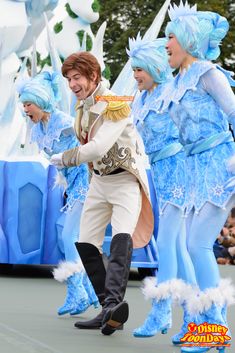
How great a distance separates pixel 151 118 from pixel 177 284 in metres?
1.05

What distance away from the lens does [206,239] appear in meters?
5.51

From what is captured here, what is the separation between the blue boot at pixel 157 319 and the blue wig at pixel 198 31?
4.50ft

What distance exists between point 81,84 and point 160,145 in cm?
57

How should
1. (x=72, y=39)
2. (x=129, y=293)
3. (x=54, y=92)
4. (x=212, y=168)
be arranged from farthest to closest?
(x=72, y=39), (x=129, y=293), (x=54, y=92), (x=212, y=168)

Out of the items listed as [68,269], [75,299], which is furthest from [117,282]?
[68,269]

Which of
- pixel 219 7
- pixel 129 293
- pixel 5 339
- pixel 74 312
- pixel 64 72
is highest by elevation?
pixel 64 72

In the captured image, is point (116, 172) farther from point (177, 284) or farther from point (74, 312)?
point (74, 312)

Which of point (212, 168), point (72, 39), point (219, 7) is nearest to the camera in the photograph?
point (212, 168)

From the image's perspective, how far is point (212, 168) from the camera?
5.50 meters

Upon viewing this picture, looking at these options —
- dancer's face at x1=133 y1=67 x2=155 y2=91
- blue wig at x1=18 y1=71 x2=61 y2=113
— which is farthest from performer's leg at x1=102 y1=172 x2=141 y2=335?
blue wig at x1=18 y1=71 x2=61 y2=113

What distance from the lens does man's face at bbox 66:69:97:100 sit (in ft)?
21.3

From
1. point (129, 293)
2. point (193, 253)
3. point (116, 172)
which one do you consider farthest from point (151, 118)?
point (129, 293)

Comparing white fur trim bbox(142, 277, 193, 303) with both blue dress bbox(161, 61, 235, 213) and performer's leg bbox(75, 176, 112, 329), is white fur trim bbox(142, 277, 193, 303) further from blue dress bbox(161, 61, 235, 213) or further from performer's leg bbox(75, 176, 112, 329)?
blue dress bbox(161, 61, 235, 213)

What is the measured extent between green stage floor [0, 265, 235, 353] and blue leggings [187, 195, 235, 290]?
47cm
